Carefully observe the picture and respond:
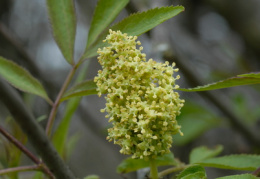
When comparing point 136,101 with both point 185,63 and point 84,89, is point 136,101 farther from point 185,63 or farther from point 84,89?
point 185,63

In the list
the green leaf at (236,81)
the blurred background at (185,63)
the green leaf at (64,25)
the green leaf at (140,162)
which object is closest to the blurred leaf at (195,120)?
the blurred background at (185,63)

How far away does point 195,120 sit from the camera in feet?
8.94

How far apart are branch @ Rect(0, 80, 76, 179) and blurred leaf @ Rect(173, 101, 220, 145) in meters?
1.71

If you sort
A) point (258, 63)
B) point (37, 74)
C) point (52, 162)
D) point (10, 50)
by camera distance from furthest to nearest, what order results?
1. point (258, 63)
2. point (10, 50)
3. point (37, 74)
4. point (52, 162)

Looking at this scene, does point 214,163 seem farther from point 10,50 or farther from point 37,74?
point 10,50

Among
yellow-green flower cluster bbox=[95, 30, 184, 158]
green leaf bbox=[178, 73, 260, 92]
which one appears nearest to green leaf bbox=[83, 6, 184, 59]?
yellow-green flower cluster bbox=[95, 30, 184, 158]

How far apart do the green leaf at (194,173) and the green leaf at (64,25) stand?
0.45 m

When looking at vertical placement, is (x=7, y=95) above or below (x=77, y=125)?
below

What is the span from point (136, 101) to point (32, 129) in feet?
0.94

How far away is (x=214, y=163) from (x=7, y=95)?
545 millimetres

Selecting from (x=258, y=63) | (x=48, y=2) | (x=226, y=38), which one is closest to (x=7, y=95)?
(x=48, y=2)

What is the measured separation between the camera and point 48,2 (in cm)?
99

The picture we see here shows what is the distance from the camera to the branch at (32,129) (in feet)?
2.77

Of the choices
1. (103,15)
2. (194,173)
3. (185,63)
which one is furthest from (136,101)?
(185,63)
